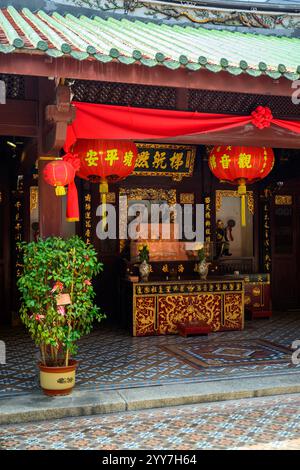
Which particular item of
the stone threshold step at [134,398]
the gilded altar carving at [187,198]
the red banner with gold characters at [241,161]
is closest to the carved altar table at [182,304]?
the gilded altar carving at [187,198]

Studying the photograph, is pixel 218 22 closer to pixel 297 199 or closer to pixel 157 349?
pixel 297 199

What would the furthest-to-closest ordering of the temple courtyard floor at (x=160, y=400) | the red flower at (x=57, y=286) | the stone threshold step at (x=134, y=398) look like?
the red flower at (x=57, y=286), the stone threshold step at (x=134, y=398), the temple courtyard floor at (x=160, y=400)

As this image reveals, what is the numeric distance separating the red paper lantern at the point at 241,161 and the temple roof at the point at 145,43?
1.05 m

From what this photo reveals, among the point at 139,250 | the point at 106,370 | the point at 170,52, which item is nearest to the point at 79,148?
the point at 170,52

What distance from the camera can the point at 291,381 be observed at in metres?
5.68

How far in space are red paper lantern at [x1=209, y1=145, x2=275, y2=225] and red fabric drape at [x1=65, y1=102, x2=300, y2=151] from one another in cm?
37

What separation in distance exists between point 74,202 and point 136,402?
205cm

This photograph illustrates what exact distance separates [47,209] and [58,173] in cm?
54

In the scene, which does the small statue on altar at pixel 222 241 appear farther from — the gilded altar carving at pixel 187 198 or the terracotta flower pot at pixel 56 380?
the terracotta flower pot at pixel 56 380

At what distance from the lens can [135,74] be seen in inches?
194

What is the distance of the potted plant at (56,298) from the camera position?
5.02 meters

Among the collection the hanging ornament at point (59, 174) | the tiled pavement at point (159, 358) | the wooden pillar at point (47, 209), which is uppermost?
the hanging ornament at point (59, 174)

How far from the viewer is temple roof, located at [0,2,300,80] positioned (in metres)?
4.67

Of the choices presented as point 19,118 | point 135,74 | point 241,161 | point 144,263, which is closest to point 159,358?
point 144,263
